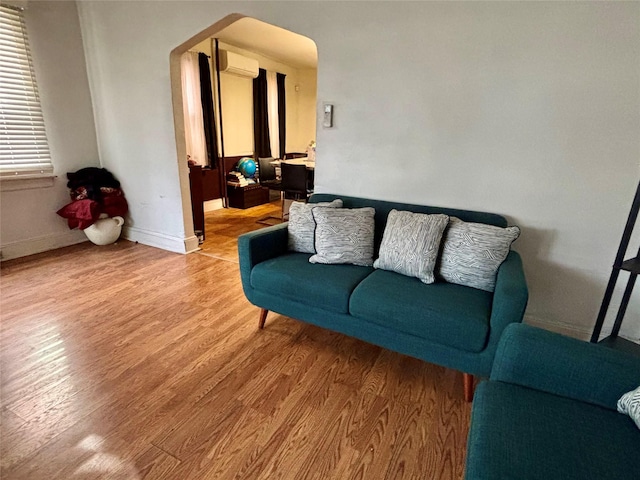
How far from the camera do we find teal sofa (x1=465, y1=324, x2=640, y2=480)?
868mm

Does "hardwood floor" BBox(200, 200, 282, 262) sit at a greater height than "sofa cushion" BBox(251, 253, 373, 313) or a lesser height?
lesser

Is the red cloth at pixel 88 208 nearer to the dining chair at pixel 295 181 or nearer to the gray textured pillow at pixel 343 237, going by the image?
the dining chair at pixel 295 181

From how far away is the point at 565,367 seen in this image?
1.11m

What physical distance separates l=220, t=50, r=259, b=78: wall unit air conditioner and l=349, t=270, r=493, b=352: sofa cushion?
14.9ft

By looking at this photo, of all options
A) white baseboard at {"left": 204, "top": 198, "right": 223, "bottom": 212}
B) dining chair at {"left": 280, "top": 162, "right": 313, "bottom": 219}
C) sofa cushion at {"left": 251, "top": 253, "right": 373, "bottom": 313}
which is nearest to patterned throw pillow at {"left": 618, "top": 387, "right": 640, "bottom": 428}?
sofa cushion at {"left": 251, "top": 253, "right": 373, "bottom": 313}

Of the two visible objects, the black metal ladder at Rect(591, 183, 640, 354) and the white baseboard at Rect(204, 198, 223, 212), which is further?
the white baseboard at Rect(204, 198, 223, 212)

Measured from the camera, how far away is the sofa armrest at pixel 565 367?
1.07 meters

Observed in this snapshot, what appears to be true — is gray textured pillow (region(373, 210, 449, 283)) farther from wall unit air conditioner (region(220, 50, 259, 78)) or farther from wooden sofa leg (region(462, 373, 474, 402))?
wall unit air conditioner (region(220, 50, 259, 78))

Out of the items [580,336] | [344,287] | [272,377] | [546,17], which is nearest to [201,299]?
[272,377]

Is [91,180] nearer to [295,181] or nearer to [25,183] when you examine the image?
[25,183]

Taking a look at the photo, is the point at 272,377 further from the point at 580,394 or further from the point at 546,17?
the point at 546,17

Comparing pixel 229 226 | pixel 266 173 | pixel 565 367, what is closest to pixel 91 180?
pixel 229 226

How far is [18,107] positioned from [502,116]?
404cm

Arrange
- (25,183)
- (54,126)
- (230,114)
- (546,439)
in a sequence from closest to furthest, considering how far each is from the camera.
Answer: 1. (546,439)
2. (25,183)
3. (54,126)
4. (230,114)
